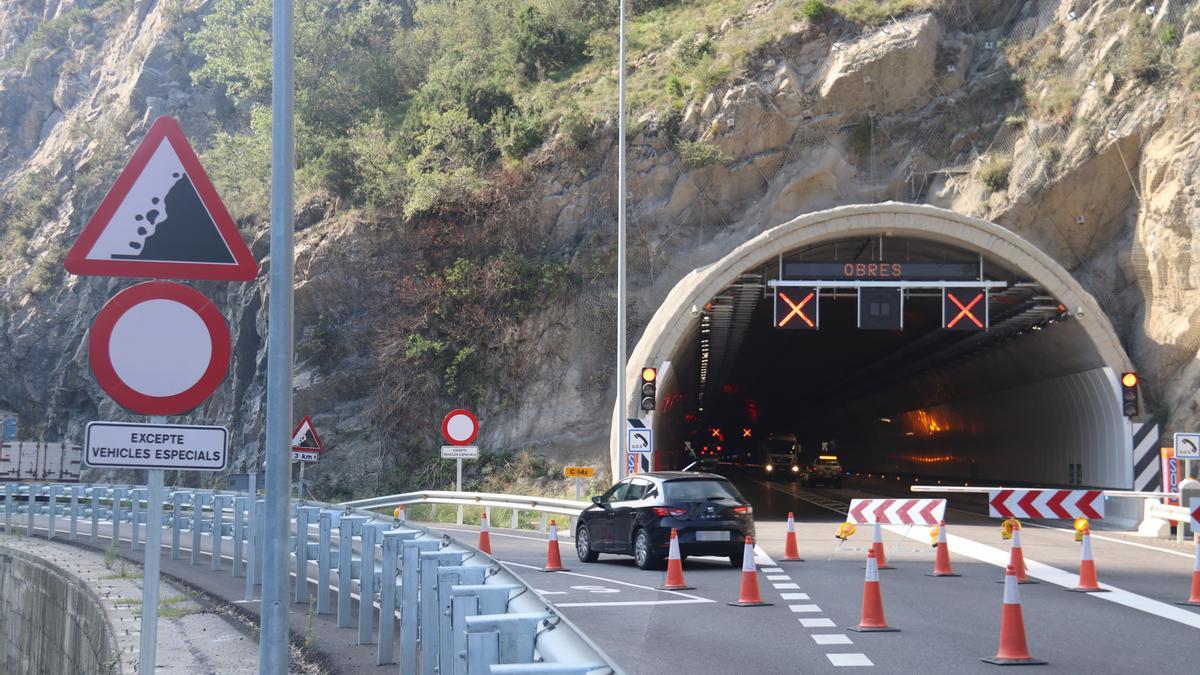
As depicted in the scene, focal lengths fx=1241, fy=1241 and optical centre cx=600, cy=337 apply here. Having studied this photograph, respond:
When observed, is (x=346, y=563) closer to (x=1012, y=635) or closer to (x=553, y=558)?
(x=1012, y=635)

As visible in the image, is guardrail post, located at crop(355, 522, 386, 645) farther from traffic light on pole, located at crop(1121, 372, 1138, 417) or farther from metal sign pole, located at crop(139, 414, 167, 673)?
traffic light on pole, located at crop(1121, 372, 1138, 417)

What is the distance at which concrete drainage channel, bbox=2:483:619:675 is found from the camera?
198 inches

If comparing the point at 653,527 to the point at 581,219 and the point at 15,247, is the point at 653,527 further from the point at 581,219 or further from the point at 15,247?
the point at 15,247

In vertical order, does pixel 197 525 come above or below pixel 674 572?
above

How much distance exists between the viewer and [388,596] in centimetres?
996

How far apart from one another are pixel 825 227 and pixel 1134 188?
486 inches

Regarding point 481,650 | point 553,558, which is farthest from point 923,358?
point 481,650

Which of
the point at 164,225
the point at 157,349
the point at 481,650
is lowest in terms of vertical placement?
the point at 481,650

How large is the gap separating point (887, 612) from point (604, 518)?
7.44 metres

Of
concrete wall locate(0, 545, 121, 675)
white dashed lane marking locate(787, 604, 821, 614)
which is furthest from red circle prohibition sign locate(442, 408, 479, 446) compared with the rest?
white dashed lane marking locate(787, 604, 821, 614)

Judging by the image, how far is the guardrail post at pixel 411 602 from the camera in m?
8.75

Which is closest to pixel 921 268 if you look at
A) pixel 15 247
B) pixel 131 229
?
pixel 131 229

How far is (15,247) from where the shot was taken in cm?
6756

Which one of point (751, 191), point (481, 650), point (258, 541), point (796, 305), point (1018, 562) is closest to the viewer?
point (481, 650)
